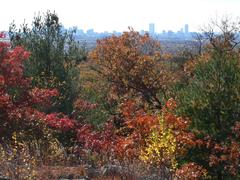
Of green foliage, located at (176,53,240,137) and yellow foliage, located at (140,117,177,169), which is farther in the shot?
green foliage, located at (176,53,240,137)

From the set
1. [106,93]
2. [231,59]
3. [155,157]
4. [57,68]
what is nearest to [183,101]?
[231,59]

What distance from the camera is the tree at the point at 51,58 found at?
17.9 metres

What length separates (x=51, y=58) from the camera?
18844 millimetres

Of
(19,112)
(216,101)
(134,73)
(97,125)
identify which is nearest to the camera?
(216,101)

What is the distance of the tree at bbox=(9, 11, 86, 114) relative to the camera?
17920 mm

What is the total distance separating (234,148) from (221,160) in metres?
0.56

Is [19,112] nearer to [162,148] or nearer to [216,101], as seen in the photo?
[162,148]

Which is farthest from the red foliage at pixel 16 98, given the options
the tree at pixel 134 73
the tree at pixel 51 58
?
the tree at pixel 134 73

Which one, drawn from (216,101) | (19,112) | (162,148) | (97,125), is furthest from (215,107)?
(97,125)

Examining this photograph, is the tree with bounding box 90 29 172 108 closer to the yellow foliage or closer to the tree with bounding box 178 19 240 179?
the tree with bounding box 178 19 240 179

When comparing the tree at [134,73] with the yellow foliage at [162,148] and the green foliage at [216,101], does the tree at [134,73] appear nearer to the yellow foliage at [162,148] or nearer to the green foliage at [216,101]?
the green foliage at [216,101]

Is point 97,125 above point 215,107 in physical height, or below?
below

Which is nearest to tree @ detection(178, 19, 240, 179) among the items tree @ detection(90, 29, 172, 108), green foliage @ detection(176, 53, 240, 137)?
green foliage @ detection(176, 53, 240, 137)

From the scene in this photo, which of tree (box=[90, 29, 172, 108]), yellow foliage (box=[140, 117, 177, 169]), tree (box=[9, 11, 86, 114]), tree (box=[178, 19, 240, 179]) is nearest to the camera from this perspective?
yellow foliage (box=[140, 117, 177, 169])
